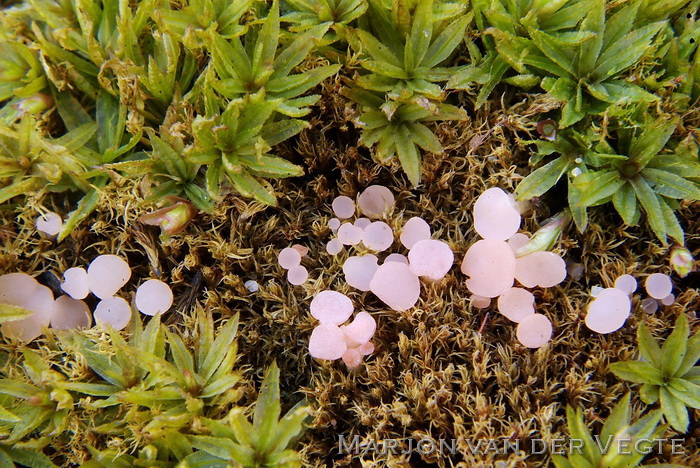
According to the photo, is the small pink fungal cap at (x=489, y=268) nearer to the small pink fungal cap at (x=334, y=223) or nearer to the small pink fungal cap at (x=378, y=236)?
the small pink fungal cap at (x=378, y=236)

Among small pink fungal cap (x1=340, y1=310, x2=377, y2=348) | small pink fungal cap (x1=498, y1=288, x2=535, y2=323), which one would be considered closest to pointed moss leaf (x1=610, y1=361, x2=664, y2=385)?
small pink fungal cap (x1=498, y1=288, x2=535, y2=323)

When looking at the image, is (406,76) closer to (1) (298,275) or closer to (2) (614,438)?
(1) (298,275)

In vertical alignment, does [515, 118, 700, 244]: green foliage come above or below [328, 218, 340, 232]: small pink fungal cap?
above

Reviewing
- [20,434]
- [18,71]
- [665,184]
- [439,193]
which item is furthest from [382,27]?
[20,434]

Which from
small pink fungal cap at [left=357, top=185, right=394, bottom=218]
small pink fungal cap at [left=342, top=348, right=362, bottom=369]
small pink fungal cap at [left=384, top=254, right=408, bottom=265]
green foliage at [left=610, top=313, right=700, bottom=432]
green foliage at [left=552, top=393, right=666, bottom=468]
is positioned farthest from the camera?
small pink fungal cap at [left=357, top=185, right=394, bottom=218]

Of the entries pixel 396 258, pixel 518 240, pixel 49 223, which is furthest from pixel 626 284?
pixel 49 223

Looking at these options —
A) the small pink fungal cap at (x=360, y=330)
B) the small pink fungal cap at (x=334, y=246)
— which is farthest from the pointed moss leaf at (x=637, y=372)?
the small pink fungal cap at (x=334, y=246)

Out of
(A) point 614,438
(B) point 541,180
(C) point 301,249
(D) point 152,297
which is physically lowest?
(A) point 614,438

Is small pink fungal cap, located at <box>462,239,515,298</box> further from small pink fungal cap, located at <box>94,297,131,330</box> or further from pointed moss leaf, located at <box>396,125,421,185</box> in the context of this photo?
small pink fungal cap, located at <box>94,297,131,330</box>
